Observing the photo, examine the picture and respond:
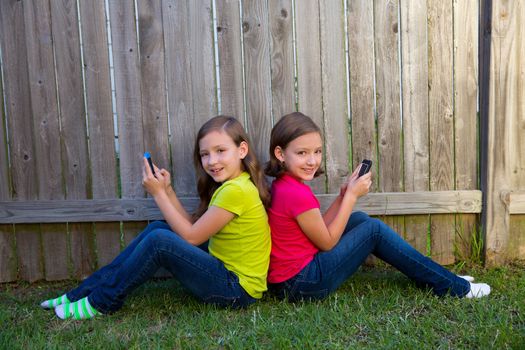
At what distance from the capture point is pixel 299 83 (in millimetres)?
3035

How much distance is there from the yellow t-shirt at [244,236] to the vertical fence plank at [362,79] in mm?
912

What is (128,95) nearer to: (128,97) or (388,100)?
(128,97)

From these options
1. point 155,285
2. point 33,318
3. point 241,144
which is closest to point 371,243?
point 241,144

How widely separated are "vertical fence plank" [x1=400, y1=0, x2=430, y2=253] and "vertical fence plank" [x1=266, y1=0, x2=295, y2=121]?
0.73 m

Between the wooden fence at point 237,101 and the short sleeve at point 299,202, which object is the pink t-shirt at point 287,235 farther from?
the wooden fence at point 237,101

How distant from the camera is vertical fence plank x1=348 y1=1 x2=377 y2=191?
3008 mm

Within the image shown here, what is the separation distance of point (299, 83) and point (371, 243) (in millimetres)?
1122

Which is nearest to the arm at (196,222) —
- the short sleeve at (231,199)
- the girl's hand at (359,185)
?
the short sleeve at (231,199)

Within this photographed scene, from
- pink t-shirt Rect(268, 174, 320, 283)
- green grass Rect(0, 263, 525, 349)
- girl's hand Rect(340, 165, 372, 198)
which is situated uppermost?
girl's hand Rect(340, 165, 372, 198)

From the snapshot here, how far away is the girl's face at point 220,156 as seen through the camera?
100 inches

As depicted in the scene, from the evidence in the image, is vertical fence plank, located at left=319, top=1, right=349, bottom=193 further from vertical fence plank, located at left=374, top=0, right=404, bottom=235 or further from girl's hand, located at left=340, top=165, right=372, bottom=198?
girl's hand, located at left=340, top=165, right=372, bottom=198

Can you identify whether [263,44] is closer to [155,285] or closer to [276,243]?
[276,243]

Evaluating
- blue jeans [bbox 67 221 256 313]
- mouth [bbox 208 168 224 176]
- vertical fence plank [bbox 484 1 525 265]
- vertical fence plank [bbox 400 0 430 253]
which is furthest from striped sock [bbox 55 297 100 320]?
vertical fence plank [bbox 484 1 525 265]

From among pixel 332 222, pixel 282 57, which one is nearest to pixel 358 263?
pixel 332 222
